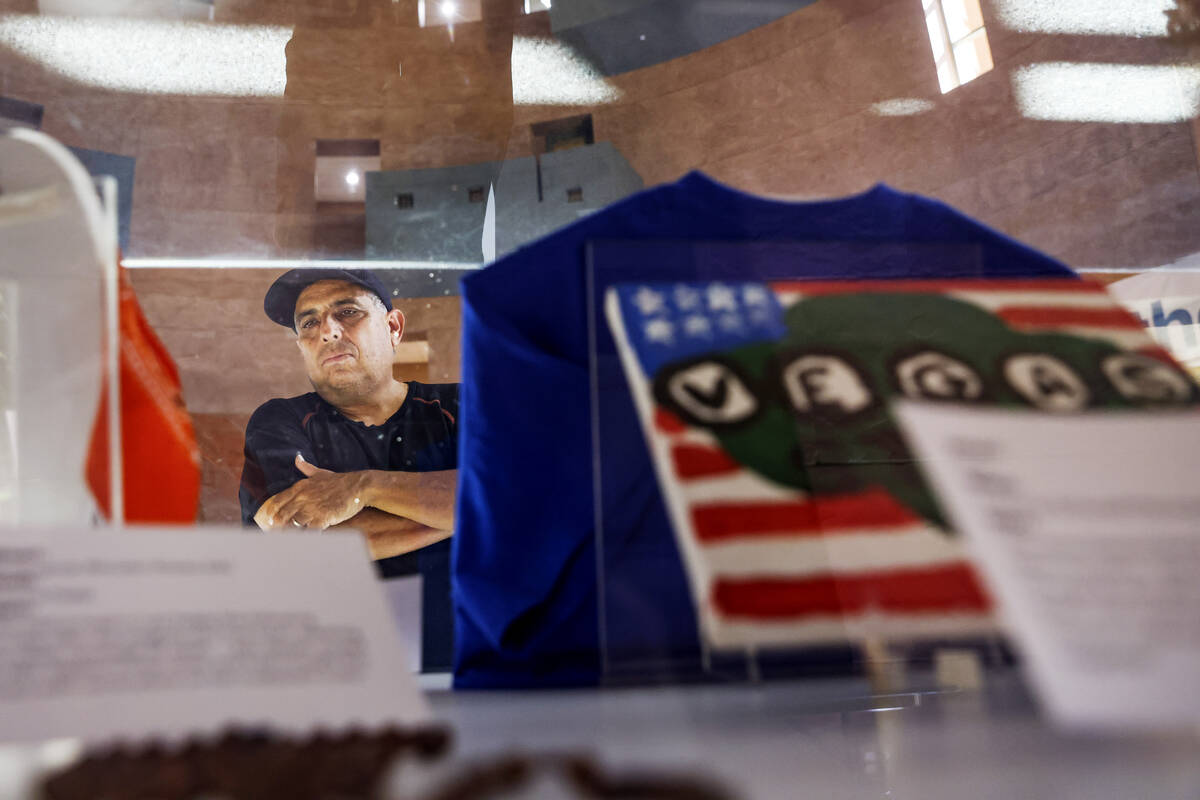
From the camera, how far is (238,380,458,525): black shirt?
2617 millimetres

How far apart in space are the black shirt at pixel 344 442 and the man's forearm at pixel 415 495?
3 centimetres

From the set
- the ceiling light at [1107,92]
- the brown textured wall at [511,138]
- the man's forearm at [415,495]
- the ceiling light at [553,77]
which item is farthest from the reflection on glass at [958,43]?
the man's forearm at [415,495]

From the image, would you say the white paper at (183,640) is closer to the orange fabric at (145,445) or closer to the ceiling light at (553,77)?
the orange fabric at (145,445)

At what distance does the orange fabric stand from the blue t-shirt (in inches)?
11.1

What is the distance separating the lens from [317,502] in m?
2.57

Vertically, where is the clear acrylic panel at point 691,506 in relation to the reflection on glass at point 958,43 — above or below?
below

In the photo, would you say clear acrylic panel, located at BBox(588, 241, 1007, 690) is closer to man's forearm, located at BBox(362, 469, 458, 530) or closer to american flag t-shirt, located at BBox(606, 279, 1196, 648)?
american flag t-shirt, located at BBox(606, 279, 1196, 648)

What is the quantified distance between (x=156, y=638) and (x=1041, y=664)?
1.34ft

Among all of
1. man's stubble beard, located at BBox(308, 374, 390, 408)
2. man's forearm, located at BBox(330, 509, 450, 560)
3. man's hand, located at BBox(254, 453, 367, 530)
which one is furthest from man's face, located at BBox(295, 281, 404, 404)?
man's forearm, located at BBox(330, 509, 450, 560)

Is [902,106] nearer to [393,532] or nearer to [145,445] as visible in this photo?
[393,532]

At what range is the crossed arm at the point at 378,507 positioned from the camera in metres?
2.55

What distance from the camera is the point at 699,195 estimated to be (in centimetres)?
83

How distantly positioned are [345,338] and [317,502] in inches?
24.8

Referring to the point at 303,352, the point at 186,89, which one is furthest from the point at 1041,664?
the point at 186,89
